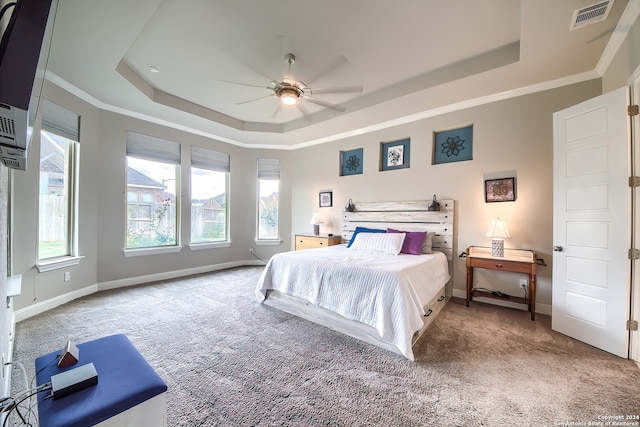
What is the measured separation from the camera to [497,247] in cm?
314

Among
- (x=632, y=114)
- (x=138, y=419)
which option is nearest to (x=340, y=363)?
(x=138, y=419)

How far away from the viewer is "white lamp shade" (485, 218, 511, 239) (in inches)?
123

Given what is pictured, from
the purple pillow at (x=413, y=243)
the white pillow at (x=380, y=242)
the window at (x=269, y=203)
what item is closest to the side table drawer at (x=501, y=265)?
the purple pillow at (x=413, y=243)

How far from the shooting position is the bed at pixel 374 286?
7.23 ft

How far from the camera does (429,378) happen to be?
6.16 ft

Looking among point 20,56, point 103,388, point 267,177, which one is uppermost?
point 267,177

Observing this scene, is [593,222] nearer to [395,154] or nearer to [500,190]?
[500,190]

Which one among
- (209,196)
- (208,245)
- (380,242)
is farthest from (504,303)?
(209,196)

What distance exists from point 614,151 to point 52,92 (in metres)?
6.00

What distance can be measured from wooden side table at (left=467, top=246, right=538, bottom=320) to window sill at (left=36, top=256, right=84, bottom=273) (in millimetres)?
5179

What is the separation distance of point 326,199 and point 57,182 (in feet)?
13.3

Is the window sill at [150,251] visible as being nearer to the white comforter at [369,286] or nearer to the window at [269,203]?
the window at [269,203]

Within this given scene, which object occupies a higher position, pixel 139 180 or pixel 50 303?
pixel 139 180

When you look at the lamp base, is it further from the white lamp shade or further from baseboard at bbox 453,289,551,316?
baseboard at bbox 453,289,551,316
